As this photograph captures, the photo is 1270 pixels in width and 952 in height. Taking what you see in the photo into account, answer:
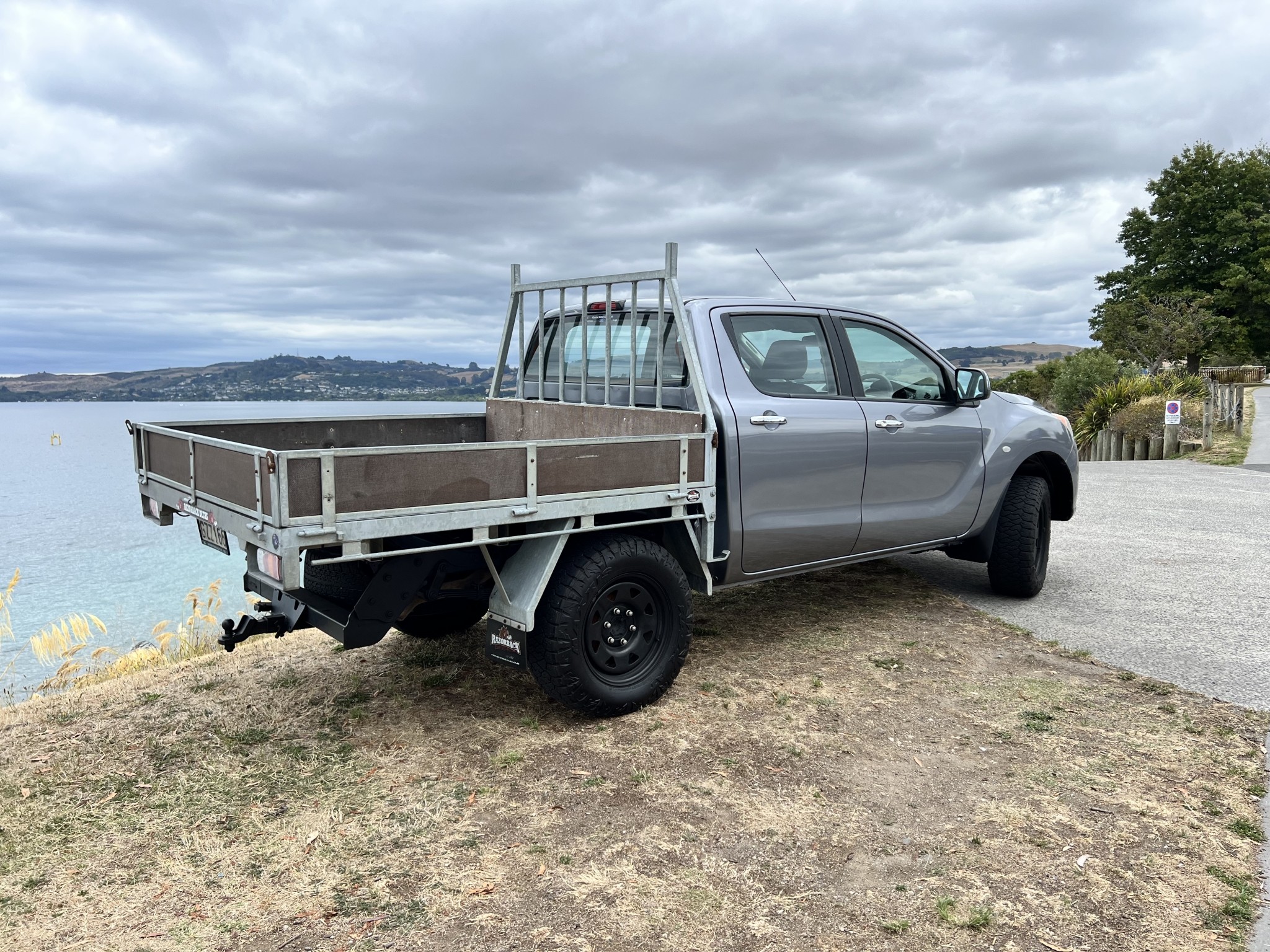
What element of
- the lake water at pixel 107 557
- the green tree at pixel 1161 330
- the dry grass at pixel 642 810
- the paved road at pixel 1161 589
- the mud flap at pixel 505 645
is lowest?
the lake water at pixel 107 557

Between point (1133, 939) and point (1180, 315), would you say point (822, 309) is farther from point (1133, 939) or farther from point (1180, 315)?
point (1180, 315)

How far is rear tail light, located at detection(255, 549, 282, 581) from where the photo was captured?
3.24 metres

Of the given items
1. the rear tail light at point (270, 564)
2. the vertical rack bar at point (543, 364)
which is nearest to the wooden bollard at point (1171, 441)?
the vertical rack bar at point (543, 364)

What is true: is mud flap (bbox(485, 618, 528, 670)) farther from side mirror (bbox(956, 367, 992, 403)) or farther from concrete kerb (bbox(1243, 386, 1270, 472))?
concrete kerb (bbox(1243, 386, 1270, 472))

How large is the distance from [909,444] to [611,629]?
239cm

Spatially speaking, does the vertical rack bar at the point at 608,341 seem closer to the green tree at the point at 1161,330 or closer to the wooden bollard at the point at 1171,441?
the wooden bollard at the point at 1171,441

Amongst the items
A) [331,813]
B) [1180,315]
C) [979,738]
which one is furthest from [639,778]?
[1180,315]

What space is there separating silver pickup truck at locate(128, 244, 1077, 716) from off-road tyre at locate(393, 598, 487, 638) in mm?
22

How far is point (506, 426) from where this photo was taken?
5.98 meters

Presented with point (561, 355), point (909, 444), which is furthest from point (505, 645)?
point (909, 444)

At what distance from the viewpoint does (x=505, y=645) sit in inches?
161

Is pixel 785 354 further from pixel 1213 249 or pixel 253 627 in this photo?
pixel 1213 249

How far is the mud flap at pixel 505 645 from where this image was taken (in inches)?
159

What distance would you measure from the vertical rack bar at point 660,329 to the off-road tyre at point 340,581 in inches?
68.6
